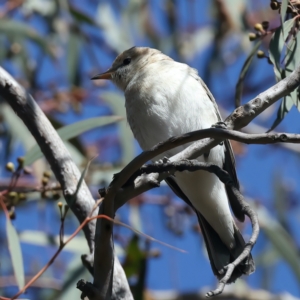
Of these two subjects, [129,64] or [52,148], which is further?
[129,64]

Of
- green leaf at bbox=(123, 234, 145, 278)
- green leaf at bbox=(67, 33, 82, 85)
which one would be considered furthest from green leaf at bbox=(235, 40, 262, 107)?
green leaf at bbox=(67, 33, 82, 85)

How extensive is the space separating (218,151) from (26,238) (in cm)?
98

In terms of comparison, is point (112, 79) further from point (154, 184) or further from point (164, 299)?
point (154, 184)

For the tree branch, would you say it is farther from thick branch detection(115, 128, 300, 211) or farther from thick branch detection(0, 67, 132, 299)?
thick branch detection(0, 67, 132, 299)

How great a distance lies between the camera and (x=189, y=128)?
8.73ft

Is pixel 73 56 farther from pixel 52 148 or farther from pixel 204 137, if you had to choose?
pixel 204 137

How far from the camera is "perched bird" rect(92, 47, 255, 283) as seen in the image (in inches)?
104

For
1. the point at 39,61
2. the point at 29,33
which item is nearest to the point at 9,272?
the point at 39,61

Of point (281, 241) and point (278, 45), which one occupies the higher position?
point (278, 45)

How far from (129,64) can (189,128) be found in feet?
2.51

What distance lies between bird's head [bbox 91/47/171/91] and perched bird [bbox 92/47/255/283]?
0.72 ft

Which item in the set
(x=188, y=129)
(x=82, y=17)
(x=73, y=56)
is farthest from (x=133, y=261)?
(x=73, y=56)

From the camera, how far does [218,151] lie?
2.76 metres

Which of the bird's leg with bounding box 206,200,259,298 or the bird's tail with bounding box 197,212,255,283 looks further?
the bird's tail with bounding box 197,212,255,283
